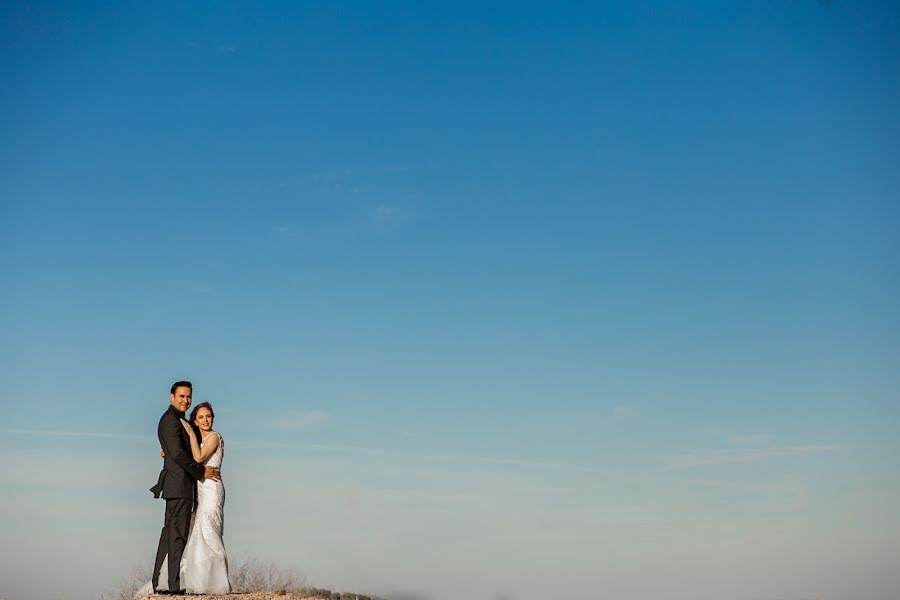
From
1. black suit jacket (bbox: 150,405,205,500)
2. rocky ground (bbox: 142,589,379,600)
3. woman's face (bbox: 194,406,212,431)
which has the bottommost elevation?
rocky ground (bbox: 142,589,379,600)

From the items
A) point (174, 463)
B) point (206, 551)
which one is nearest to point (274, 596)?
point (206, 551)

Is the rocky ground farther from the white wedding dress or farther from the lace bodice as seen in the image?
the lace bodice

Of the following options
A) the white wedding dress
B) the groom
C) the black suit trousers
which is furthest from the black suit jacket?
the white wedding dress

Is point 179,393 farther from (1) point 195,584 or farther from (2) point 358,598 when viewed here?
(2) point 358,598

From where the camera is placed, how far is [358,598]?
19.5 metres

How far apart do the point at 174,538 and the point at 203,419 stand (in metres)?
1.99

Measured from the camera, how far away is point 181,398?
56.5ft

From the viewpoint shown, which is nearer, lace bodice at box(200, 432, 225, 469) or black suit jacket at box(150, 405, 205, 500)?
black suit jacket at box(150, 405, 205, 500)

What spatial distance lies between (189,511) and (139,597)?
5.11ft

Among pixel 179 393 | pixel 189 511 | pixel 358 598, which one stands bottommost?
pixel 358 598

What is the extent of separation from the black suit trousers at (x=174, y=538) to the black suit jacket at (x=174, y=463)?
0.17 m

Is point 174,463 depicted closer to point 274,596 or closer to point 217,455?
point 217,455

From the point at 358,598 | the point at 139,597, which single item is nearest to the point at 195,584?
the point at 139,597

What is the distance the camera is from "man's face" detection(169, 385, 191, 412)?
1720cm
